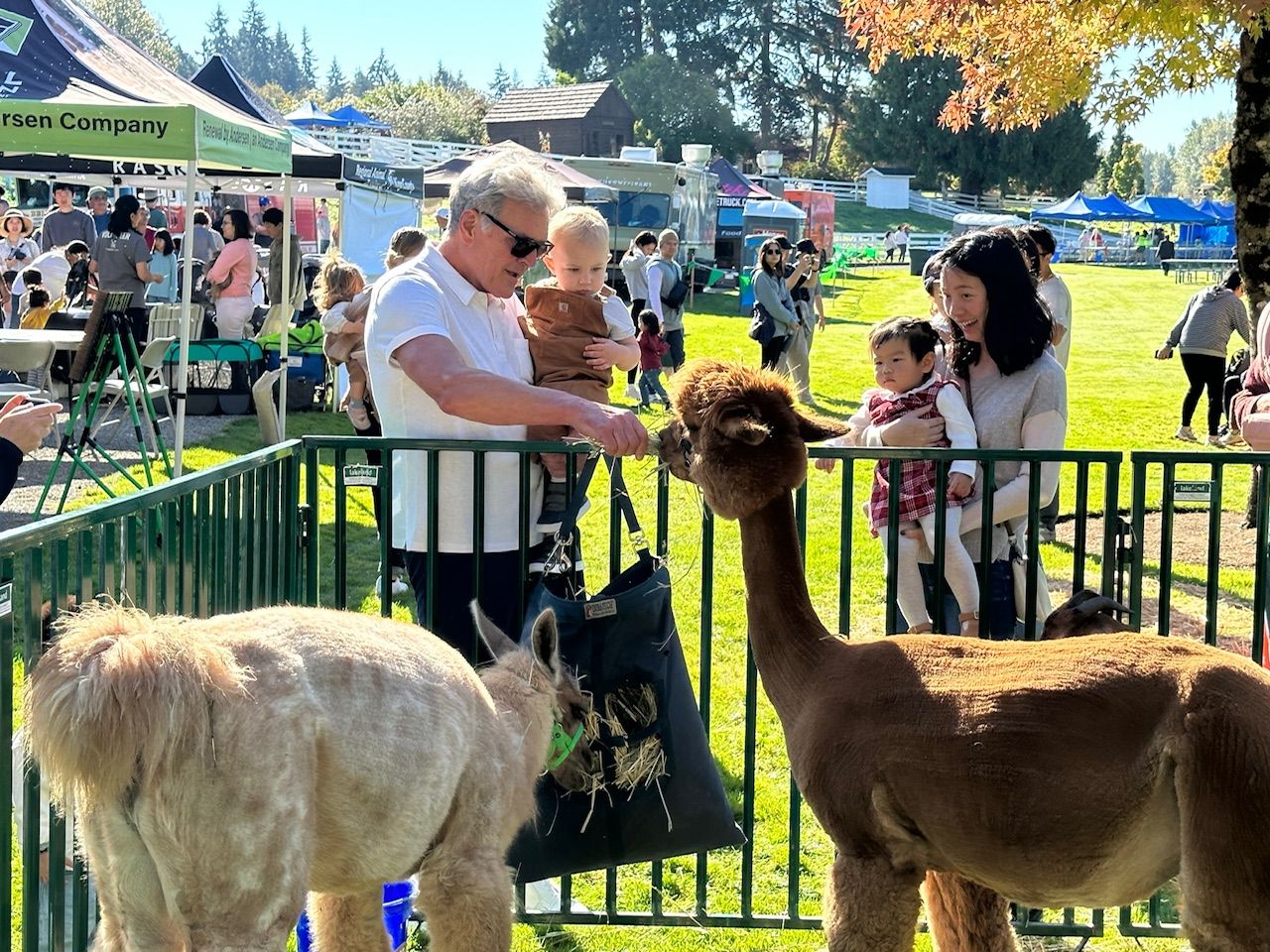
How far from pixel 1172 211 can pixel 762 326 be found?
49.0m

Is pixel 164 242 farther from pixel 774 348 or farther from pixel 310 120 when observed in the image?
pixel 310 120

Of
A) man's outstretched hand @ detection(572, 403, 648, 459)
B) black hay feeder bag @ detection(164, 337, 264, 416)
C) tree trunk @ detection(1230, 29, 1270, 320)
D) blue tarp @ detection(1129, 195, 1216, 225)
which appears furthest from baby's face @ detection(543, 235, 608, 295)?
blue tarp @ detection(1129, 195, 1216, 225)

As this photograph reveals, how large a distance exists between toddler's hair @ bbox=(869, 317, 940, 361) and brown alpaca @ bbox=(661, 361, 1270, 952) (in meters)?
1.73

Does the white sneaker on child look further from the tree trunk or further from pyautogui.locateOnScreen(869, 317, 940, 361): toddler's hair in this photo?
the tree trunk

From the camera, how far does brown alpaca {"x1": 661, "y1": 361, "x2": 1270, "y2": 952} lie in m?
2.63

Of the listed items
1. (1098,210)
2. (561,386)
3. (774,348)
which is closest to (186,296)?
(561,386)

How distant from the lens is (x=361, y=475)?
3.95 metres

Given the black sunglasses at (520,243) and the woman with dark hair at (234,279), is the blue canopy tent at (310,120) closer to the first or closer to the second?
the woman with dark hair at (234,279)

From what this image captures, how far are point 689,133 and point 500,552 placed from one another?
90.6m

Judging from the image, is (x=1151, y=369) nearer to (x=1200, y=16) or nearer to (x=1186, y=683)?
(x=1200, y=16)

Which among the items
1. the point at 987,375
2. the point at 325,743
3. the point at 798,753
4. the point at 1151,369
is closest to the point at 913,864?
the point at 798,753

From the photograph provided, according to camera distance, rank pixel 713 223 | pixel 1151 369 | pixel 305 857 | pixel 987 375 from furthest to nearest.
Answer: pixel 713 223 → pixel 1151 369 → pixel 987 375 → pixel 305 857

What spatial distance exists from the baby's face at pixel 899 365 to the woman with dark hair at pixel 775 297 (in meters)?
11.1

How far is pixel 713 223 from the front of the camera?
133 ft
